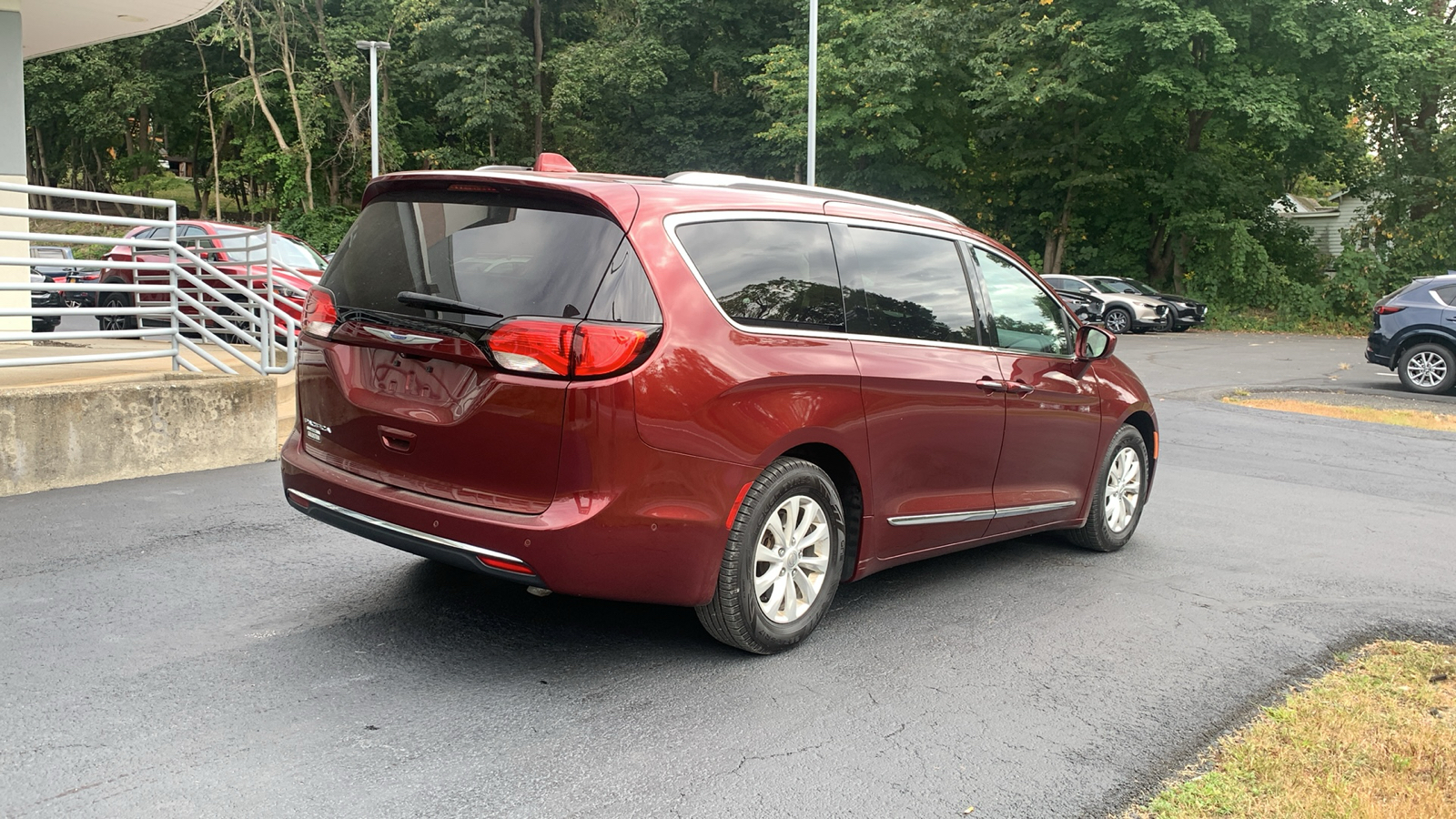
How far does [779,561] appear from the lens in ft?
14.5

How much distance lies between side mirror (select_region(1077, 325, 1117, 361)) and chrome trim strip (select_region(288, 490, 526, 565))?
11.4ft

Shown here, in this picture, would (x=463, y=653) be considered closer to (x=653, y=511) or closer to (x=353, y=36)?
(x=653, y=511)

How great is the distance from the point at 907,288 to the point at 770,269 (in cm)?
86

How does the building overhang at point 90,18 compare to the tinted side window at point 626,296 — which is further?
the building overhang at point 90,18

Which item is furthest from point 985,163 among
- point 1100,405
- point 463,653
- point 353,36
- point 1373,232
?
point 463,653

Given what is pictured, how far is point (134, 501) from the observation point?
677 centimetres

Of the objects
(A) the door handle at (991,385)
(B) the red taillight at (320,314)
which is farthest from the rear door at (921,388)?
(B) the red taillight at (320,314)

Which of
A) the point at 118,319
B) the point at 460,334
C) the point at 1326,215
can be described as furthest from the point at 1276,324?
the point at 460,334

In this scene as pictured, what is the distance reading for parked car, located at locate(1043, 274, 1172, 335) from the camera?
30.9 m

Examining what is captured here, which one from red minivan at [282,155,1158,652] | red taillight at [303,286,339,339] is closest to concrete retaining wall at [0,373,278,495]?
red minivan at [282,155,1158,652]

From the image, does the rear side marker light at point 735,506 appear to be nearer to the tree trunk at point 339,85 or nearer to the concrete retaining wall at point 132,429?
the concrete retaining wall at point 132,429

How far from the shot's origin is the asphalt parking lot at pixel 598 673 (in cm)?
334

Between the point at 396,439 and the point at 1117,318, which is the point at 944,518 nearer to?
the point at 396,439

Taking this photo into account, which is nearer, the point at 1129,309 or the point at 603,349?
the point at 603,349
